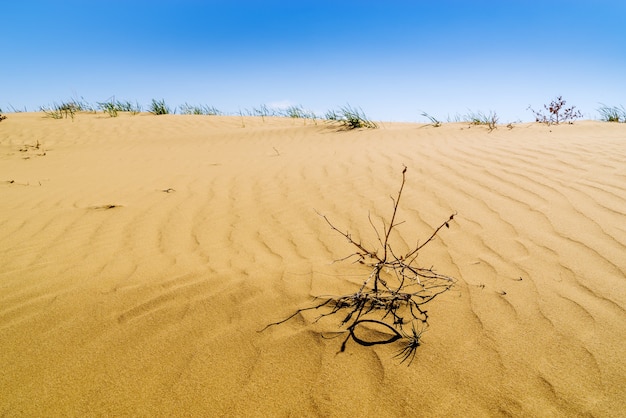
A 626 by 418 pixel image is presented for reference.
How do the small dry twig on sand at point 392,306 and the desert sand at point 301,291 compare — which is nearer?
the desert sand at point 301,291

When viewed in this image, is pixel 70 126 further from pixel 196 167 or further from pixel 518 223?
pixel 518 223

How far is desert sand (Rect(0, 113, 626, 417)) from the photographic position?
4.05ft

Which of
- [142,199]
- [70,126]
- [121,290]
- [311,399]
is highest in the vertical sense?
[70,126]

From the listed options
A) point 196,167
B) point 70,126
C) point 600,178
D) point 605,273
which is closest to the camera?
point 605,273

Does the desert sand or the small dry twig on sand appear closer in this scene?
the desert sand

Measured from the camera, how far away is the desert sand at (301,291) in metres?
1.23

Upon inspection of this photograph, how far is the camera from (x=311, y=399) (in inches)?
47.8

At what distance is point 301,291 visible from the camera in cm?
182

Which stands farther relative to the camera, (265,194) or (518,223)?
(265,194)

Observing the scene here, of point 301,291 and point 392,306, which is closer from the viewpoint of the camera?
point 392,306

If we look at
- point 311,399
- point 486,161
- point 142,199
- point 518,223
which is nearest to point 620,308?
point 518,223

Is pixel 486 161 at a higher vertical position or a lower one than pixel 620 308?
higher

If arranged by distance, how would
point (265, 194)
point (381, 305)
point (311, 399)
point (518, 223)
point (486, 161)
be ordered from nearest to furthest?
1. point (311, 399)
2. point (381, 305)
3. point (518, 223)
4. point (265, 194)
5. point (486, 161)

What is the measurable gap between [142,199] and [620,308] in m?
3.62
